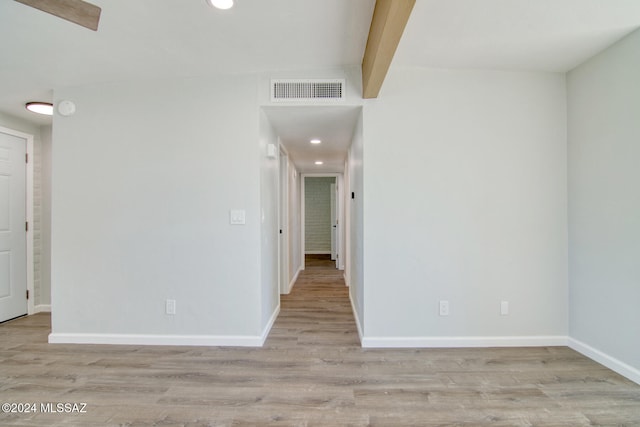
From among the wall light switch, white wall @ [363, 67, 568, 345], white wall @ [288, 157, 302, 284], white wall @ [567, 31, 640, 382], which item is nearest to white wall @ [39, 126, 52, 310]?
the wall light switch

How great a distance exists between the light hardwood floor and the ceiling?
7.14ft

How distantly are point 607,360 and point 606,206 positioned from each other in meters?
1.16

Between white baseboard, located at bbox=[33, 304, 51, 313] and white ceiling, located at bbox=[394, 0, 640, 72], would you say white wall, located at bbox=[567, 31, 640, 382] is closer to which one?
white ceiling, located at bbox=[394, 0, 640, 72]

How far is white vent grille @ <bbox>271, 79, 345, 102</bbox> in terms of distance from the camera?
2535 millimetres

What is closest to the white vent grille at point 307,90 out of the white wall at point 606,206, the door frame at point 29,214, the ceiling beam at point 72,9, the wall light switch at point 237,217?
the wall light switch at point 237,217

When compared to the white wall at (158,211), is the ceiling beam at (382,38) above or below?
above

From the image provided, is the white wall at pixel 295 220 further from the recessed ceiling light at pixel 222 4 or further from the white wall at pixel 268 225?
the recessed ceiling light at pixel 222 4

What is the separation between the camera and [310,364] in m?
2.23

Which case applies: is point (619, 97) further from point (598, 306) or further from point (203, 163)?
point (203, 163)

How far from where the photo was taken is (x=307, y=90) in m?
2.55

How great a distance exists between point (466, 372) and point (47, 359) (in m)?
3.30

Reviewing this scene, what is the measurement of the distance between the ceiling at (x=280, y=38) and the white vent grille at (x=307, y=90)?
105mm

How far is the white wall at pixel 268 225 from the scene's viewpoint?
8.92ft

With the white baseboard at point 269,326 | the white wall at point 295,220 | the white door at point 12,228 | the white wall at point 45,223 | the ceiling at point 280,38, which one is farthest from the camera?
the white wall at point 295,220
